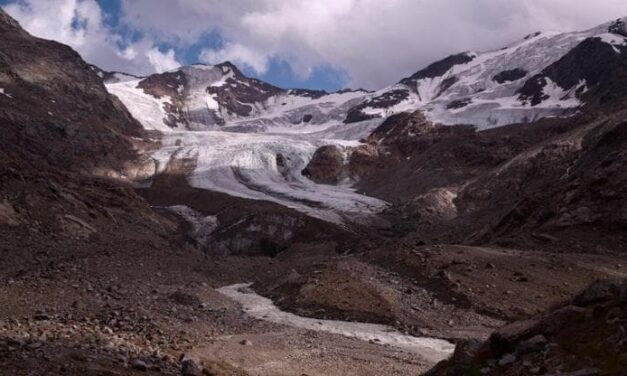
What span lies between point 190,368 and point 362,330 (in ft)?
36.4

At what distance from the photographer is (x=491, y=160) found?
89.9 m

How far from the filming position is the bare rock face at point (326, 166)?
11931cm

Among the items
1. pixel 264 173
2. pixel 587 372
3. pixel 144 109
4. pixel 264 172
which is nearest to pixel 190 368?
pixel 587 372

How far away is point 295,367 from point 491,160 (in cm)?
7683

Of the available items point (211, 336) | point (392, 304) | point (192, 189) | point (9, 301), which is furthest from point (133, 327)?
point (192, 189)

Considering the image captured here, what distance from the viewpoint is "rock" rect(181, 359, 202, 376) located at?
14.2 meters

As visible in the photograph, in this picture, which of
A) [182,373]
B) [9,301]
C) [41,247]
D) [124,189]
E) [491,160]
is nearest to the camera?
[182,373]

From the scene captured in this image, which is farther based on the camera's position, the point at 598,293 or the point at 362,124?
the point at 362,124

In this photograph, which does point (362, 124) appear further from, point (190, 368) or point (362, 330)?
point (190, 368)

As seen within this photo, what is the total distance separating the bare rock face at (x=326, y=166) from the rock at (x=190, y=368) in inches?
4059

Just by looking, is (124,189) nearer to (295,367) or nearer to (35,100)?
(35,100)

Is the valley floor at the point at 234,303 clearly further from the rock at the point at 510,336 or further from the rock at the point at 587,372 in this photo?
the rock at the point at 587,372

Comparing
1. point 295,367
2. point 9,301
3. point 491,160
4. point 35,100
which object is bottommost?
point 295,367

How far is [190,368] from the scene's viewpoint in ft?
47.2
